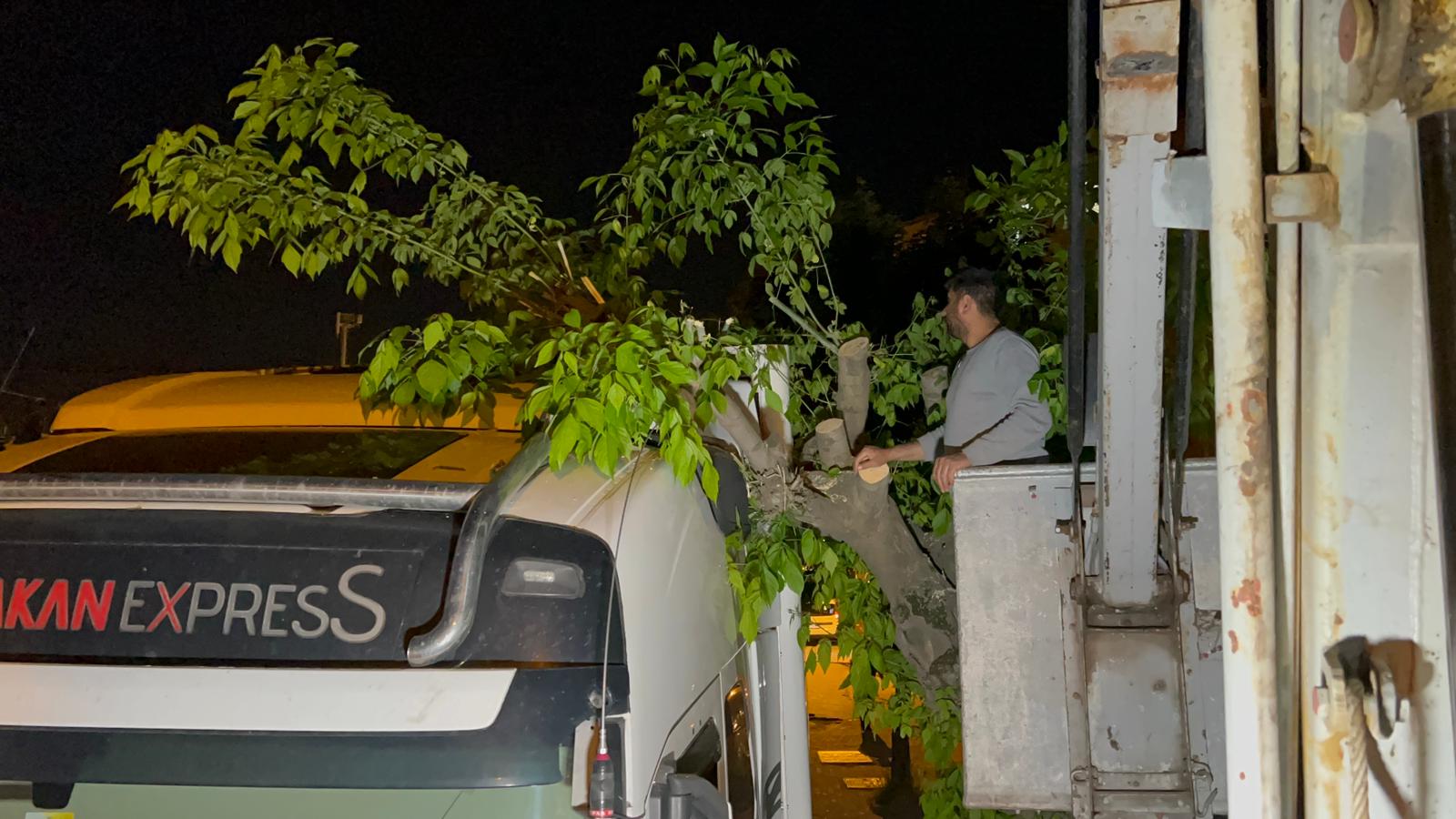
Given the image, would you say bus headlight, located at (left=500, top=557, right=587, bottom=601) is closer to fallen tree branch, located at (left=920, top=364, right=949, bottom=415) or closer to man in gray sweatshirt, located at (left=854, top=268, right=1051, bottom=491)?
man in gray sweatshirt, located at (left=854, top=268, right=1051, bottom=491)

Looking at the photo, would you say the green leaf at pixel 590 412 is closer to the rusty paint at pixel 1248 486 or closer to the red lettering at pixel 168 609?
the red lettering at pixel 168 609

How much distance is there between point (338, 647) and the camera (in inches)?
85.2

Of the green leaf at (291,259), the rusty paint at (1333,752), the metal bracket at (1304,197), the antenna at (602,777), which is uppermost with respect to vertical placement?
the green leaf at (291,259)

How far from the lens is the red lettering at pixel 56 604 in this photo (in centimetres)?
220

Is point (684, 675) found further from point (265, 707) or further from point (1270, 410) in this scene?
point (1270, 410)

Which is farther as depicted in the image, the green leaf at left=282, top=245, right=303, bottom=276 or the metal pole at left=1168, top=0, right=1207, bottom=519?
the green leaf at left=282, top=245, right=303, bottom=276

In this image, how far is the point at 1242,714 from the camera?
1.46 meters

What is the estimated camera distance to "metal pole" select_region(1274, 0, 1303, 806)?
1.46 metres

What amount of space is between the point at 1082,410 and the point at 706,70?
87.9 inches

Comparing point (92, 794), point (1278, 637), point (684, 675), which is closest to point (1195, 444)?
point (684, 675)

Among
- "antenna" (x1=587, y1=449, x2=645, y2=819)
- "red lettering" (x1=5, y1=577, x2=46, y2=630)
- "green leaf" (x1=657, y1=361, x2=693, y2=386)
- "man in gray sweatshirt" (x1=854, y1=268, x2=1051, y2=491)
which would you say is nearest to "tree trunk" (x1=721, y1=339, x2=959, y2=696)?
"man in gray sweatshirt" (x1=854, y1=268, x2=1051, y2=491)

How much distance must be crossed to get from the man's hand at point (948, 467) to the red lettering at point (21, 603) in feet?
8.71

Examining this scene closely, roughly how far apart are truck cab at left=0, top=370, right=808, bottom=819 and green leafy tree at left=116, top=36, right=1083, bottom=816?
914mm

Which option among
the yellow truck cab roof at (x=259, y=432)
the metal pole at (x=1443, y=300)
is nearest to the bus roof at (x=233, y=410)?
the yellow truck cab roof at (x=259, y=432)
